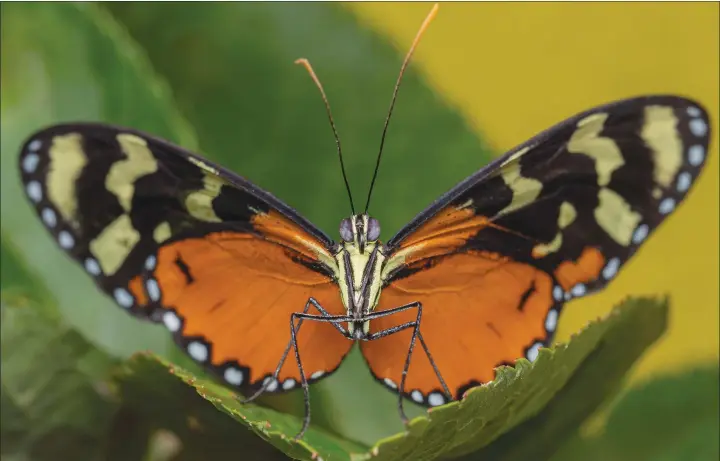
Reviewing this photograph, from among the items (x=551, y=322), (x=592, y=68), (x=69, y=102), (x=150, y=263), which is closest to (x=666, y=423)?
(x=551, y=322)

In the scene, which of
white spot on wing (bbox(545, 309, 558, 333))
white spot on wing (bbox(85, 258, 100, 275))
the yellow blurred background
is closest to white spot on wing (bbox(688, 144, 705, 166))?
white spot on wing (bbox(545, 309, 558, 333))

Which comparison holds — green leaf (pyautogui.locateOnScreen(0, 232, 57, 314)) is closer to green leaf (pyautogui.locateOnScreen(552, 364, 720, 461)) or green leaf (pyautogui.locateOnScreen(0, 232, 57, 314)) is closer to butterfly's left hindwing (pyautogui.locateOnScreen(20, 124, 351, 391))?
butterfly's left hindwing (pyautogui.locateOnScreen(20, 124, 351, 391))

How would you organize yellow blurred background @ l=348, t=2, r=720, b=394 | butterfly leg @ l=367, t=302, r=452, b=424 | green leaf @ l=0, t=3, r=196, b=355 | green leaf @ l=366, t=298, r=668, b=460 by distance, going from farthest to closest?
1. yellow blurred background @ l=348, t=2, r=720, b=394
2. green leaf @ l=0, t=3, r=196, b=355
3. butterfly leg @ l=367, t=302, r=452, b=424
4. green leaf @ l=366, t=298, r=668, b=460

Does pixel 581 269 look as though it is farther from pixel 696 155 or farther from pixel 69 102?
pixel 69 102

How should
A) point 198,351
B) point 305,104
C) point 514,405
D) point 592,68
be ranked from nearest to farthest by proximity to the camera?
point 514,405
point 198,351
point 305,104
point 592,68

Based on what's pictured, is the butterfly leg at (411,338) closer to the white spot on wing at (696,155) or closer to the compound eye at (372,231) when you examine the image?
the compound eye at (372,231)

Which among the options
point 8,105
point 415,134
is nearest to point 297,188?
point 415,134

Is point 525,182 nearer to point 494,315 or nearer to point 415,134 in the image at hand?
point 494,315
